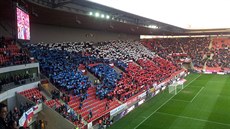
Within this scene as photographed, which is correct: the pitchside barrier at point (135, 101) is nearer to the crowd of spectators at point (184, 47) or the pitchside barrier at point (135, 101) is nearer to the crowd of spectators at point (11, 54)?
the crowd of spectators at point (11, 54)

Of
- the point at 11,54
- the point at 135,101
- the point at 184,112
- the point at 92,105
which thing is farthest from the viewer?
the point at 135,101

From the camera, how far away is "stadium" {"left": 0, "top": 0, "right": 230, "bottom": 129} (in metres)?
17.6

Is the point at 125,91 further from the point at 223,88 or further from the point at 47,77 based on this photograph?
the point at 223,88

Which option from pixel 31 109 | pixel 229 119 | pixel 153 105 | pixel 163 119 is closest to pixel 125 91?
pixel 153 105

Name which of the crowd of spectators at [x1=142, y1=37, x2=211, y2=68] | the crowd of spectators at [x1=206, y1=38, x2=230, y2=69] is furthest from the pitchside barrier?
the crowd of spectators at [x1=206, y1=38, x2=230, y2=69]

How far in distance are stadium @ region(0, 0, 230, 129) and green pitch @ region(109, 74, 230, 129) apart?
0.27 ft

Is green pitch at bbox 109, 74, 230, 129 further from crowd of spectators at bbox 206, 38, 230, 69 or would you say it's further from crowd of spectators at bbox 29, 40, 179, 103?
→ crowd of spectators at bbox 206, 38, 230, 69

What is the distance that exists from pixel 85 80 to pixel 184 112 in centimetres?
1064

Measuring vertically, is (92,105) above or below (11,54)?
below

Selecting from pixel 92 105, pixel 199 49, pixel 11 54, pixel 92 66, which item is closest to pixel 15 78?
pixel 11 54

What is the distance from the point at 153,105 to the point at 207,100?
6.55 m

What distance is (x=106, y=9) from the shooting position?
79.5 ft

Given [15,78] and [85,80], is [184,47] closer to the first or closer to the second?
[85,80]

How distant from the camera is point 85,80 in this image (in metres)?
25.7
